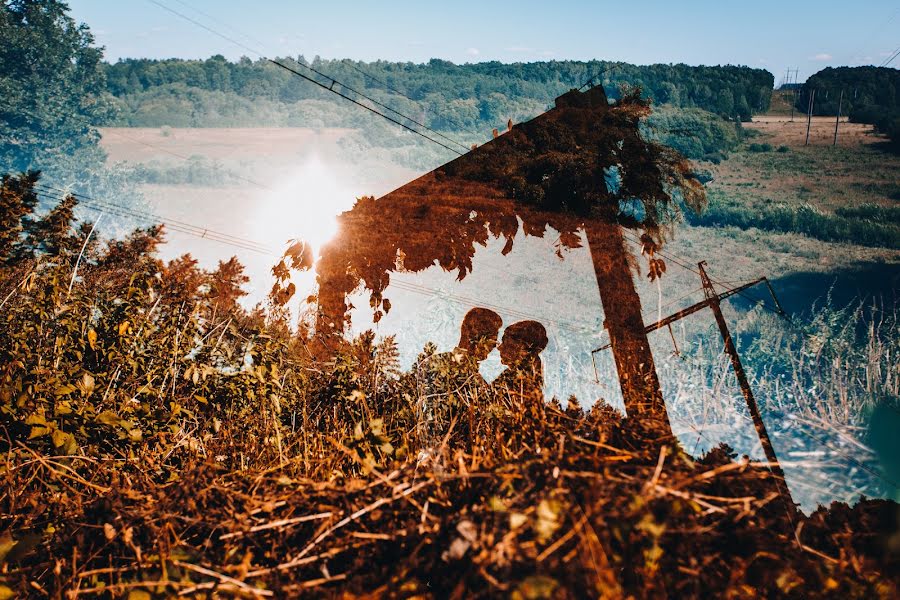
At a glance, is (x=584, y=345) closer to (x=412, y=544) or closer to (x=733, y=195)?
(x=733, y=195)

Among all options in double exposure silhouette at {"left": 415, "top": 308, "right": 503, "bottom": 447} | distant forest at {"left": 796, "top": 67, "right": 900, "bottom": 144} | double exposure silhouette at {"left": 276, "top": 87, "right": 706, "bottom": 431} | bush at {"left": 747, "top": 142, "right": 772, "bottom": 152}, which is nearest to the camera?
double exposure silhouette at {"left": 415, "top": 308, "right": 503, "bottom": 447}

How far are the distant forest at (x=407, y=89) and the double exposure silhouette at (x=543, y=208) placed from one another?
0.63 metres

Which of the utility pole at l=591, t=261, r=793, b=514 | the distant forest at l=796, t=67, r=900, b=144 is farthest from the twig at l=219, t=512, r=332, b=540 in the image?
the distant forest at l=796, t=67, r=900, b=144

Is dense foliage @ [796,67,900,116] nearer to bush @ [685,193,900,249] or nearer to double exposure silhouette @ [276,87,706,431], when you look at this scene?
bush @ [685,193,900,249]

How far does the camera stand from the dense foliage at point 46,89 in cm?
4272

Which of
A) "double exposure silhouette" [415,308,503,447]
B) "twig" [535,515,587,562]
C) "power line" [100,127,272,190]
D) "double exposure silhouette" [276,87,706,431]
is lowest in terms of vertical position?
"double exposure silhouette" [415,308,503,447]

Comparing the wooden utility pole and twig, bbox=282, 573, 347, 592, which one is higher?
the wooden utility pole

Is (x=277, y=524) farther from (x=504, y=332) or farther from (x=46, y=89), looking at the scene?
(x=46, y=89)

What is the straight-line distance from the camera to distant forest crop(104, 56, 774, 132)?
25.9ft

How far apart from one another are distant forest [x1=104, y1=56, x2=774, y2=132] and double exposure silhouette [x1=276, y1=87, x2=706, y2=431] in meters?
0.63

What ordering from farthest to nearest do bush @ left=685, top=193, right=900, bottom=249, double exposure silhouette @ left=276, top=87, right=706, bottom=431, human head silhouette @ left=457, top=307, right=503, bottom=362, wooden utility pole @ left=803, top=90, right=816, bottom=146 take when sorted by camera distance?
wooden utility pole @ left=803, top=90, right=816, bottom=146
bush @ left=685, top=193, right=900, bottom=249
double exposure silhouette @ left=276, top=87, right=706, bottom=431
human head silhouette @ left=457, top=307, right=503, bottom=362

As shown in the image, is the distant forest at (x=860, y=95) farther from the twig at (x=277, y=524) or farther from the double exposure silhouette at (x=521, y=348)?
the twig at (x=277, y=524)

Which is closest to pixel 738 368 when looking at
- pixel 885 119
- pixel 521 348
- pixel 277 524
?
pixel 521 348

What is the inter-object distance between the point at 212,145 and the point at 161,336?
68.3 m
